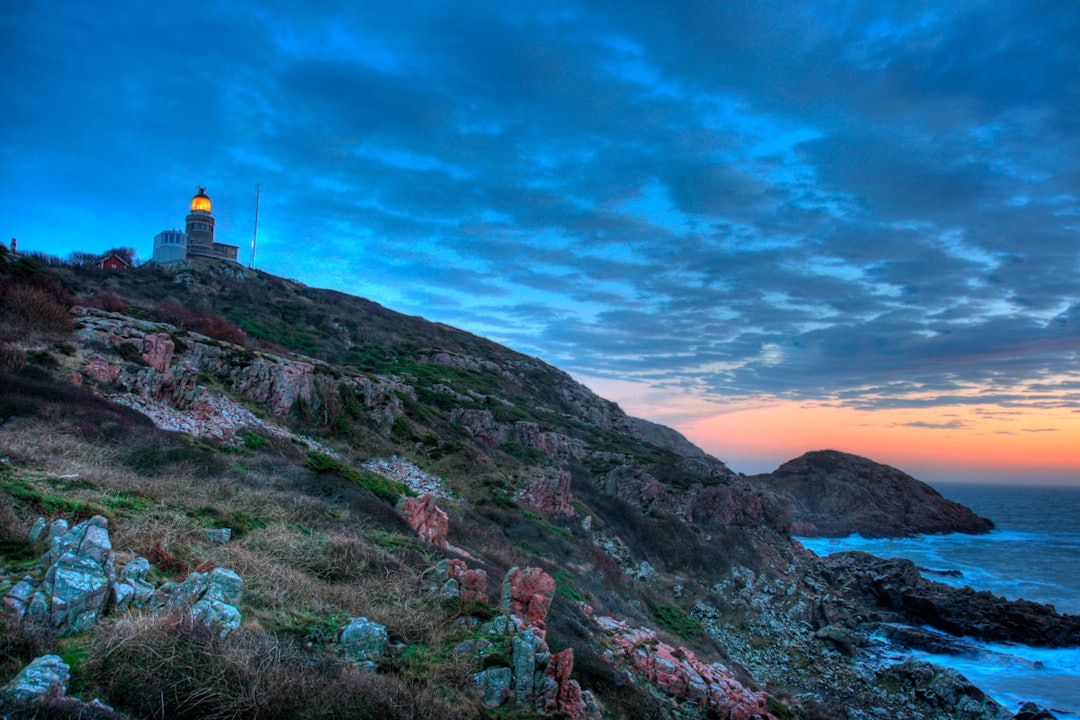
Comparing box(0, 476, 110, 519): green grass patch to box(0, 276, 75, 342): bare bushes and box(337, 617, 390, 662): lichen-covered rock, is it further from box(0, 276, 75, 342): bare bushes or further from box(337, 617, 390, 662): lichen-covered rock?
box(0, 276, 75, 342): bare bushes

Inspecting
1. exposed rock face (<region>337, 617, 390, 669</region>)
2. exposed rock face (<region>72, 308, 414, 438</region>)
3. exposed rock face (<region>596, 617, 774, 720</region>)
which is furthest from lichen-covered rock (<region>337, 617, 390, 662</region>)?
exposed rock face (<region>72, 308, 414, 438</region>)

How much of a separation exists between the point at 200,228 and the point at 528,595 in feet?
209

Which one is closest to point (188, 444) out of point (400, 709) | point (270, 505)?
point (270, 505)

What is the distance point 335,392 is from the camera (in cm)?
2572

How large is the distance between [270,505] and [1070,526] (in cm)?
9099

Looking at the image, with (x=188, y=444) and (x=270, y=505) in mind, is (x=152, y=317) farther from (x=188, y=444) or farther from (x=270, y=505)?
(x=270, y=505)

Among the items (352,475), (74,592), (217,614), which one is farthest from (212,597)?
(352,475)

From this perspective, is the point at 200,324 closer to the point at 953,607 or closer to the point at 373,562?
the point at 373,562

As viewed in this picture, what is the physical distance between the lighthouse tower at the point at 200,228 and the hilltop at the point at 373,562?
17481 millimetres

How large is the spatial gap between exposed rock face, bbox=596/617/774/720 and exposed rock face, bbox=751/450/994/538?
54528 millimetres

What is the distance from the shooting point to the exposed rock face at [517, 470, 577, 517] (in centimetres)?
2609

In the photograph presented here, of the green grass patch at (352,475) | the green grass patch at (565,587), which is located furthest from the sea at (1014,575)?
the green grass patch at (352,475)

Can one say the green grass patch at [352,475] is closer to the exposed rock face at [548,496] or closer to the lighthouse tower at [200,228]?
the exposed rock face at [548,496]

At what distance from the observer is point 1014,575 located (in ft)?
130
